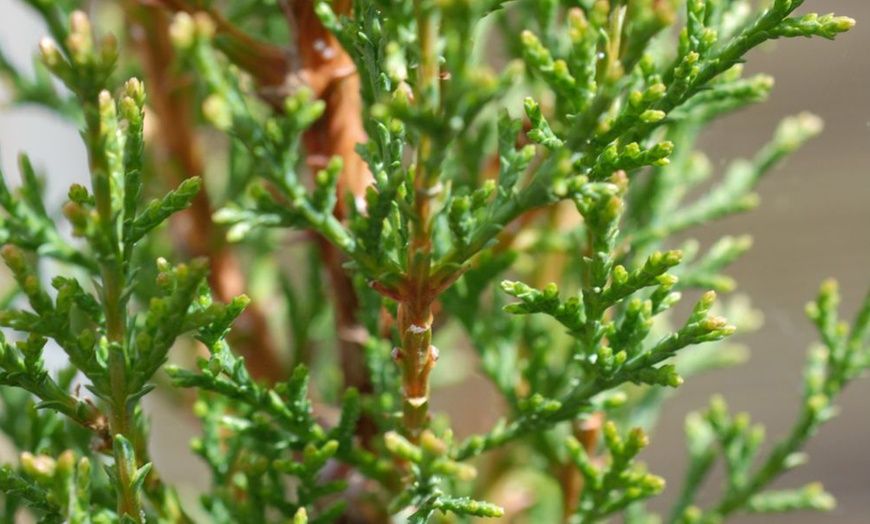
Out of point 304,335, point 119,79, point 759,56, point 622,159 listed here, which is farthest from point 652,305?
point 759,56

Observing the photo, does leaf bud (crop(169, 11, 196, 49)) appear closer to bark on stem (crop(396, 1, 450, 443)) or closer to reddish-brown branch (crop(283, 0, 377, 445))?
bark on stem (crop(396, 1, 450, 443))

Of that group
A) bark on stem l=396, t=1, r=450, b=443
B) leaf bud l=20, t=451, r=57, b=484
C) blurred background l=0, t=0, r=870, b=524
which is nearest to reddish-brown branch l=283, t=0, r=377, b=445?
bark on stem l=396, t=1, r=450, b=443

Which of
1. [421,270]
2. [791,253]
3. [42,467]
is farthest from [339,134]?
[791,253]

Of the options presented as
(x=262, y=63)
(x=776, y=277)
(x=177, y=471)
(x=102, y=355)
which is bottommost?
(x=102, y=355)

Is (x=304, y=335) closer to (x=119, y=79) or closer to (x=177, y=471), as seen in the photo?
(x=119, y=79)

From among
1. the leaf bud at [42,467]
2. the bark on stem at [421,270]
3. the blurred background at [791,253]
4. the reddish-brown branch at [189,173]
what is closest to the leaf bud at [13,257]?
the leaf bud at [42,467]

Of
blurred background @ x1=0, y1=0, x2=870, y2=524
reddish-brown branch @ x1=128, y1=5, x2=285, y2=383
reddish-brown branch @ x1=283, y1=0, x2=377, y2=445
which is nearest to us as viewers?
reddish-brown branch @ x1=283, y1=0, x2=377, y2=445

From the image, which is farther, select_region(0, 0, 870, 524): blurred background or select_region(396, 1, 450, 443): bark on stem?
select_region(0, 0, 870, 524): blurred background
